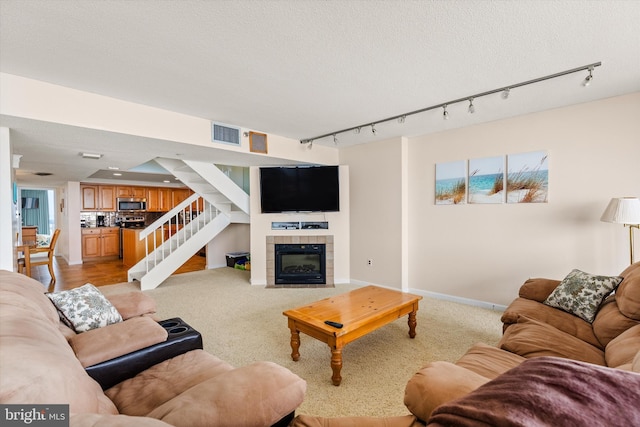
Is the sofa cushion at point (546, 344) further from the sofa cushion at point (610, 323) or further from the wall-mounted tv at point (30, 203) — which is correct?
the wall-mounted tv at point (30, 203)

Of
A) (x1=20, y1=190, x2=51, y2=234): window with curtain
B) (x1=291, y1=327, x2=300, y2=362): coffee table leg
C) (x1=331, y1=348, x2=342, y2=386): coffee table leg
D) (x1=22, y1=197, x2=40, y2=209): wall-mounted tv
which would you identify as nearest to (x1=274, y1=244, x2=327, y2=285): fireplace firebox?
(x1=291, y1=327, x2=300, y2=362): coffee table leg

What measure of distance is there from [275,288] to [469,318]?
9.44 feet

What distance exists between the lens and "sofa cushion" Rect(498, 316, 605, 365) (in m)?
1.62

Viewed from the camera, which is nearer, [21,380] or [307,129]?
[21,380]

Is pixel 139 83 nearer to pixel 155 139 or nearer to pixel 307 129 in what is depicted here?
pixel 155 139

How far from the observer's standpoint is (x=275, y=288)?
4.72 metres

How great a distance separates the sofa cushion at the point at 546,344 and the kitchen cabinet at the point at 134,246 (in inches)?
258

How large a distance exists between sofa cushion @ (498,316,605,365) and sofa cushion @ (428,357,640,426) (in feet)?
4.07

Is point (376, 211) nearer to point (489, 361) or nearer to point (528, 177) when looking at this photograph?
point (528, 177)

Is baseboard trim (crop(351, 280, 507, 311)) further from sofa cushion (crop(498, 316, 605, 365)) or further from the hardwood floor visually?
the hardwood floor

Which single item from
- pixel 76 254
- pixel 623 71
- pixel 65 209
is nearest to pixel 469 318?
pixel 623 71

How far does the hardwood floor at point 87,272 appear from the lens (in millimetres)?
5242

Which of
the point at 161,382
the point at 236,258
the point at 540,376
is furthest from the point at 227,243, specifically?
the point at 540,376

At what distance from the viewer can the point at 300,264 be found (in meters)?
5.07
